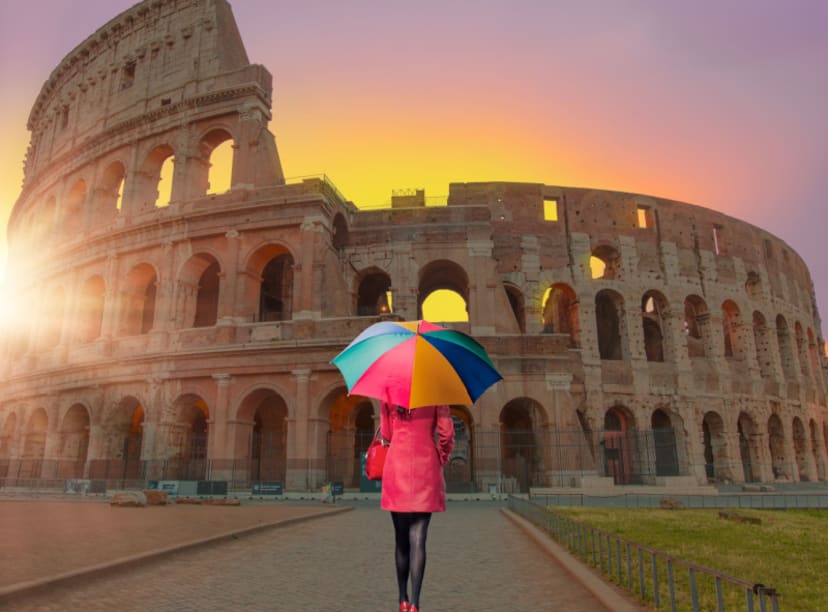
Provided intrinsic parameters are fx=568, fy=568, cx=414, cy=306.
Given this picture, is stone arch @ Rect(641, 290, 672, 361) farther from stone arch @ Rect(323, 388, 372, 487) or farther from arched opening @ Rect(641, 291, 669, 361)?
stone arch @ Rect(323, 388, 372, 487)

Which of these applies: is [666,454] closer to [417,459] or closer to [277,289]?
[277,289]

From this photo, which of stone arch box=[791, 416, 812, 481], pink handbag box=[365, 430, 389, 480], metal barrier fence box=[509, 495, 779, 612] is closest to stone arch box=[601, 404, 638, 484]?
stone arch box=[791, 416, 812, 481]

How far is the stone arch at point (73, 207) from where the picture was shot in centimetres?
2869

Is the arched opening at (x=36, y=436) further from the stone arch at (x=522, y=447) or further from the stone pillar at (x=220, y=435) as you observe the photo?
the stone arch at (x=522, y=447)

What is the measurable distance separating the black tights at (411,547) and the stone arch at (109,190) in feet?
89.6

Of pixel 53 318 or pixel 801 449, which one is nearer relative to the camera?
pixel 53 318

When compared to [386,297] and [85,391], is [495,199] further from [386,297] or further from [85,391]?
[85,391]

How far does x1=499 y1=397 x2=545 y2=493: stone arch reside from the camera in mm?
20719

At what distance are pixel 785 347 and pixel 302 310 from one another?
27576 mm

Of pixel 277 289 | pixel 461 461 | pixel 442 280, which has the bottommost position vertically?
pixel 461 461

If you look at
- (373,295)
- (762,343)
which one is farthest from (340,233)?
(762,343)

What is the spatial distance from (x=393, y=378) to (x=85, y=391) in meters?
24.3

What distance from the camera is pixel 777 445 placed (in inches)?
1156

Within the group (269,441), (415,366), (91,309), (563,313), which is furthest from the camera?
(563,313)
